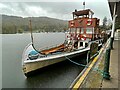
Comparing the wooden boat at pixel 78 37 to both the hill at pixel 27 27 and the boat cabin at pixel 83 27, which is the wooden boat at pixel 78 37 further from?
the hill at pixel 27 27

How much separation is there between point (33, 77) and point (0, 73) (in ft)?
10.8

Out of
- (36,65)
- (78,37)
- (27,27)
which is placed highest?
(27,27)

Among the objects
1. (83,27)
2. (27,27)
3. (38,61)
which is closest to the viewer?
(38,61)

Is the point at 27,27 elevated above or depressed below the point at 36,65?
above

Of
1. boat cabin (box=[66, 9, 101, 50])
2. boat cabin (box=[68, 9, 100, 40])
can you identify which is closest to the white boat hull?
boat cabin (box=[66, 9, 101, 50])

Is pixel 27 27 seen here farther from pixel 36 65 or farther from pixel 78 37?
pixel 36 65

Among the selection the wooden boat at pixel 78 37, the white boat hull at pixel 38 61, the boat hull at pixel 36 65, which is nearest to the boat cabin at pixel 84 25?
the wooden boat at pixel 78 37

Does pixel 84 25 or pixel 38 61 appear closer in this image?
pixel 38 61

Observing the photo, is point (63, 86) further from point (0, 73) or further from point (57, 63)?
point (0, 73)

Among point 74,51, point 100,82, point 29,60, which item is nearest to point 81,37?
point 74,51

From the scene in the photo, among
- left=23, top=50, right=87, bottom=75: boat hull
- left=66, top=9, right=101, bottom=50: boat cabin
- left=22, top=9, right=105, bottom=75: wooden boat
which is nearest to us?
left=23, top=50, right=87, bottom=75: boat hull

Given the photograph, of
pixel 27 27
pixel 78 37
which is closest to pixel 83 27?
pixel 78 37

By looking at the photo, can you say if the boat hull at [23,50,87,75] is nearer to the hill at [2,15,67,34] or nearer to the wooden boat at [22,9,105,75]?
the wooden boat at [22,9,105,75]

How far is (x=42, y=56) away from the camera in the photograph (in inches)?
450
